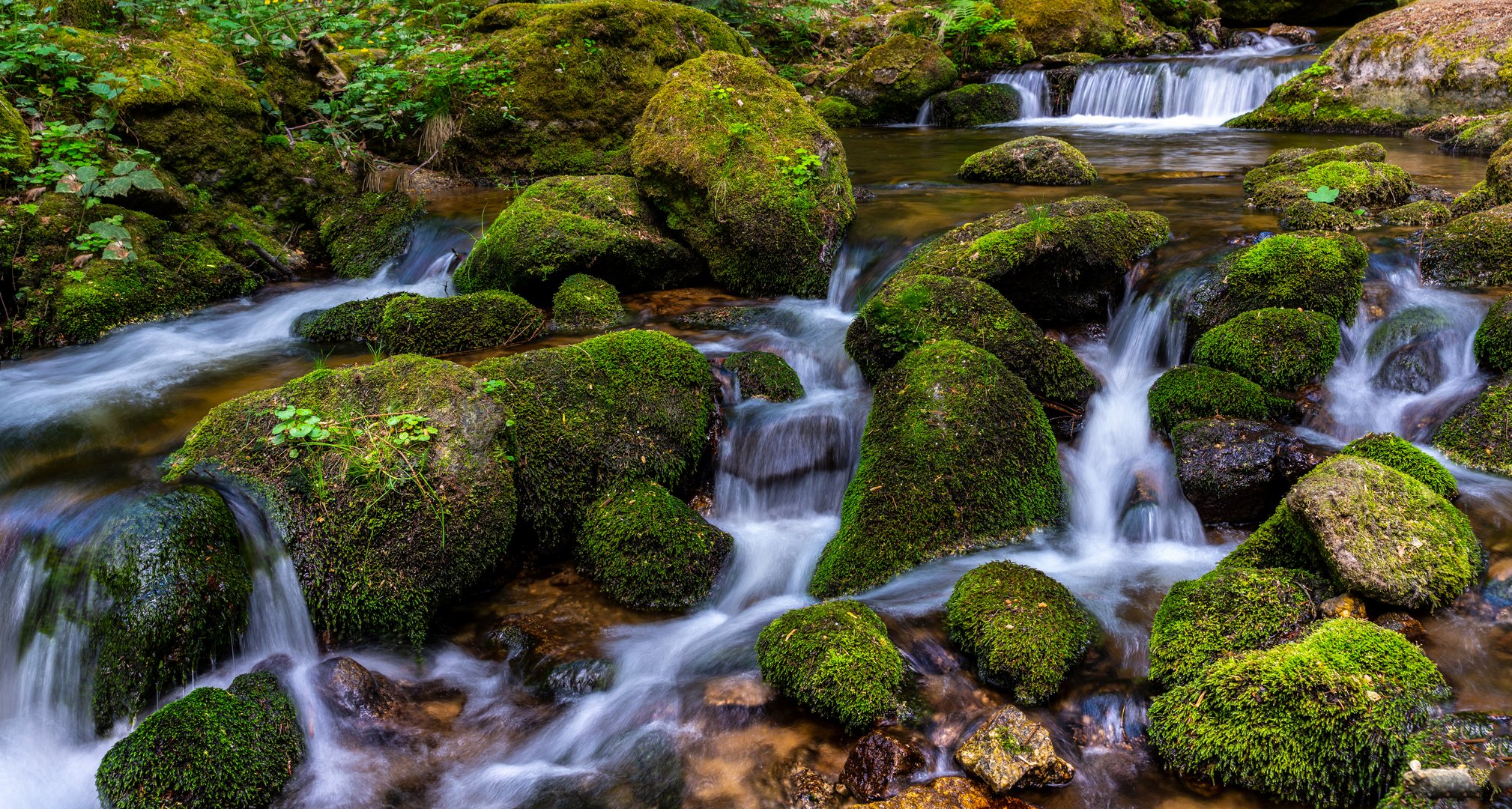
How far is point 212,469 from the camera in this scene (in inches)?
169

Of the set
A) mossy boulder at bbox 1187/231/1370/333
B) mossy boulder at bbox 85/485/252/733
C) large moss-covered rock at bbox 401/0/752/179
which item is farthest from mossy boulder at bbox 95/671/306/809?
large moss-covered rock at bbox 401/0/752/179

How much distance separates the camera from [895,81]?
51.8ft

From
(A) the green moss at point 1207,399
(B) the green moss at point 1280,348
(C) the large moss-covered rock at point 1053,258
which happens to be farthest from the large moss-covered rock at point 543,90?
(B) the green moss at point 1280,348

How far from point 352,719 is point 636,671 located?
128 cm

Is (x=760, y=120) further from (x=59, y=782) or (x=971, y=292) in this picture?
(x=59, y=782)

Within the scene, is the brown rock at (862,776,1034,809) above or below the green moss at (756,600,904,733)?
below

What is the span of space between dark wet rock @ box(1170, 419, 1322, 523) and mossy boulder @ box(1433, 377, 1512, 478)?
97cm

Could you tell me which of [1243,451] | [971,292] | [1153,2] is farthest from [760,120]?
[1153,2]

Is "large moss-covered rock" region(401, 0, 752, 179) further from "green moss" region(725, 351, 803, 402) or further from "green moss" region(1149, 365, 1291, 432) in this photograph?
"green moss" region(1149, 365, 1291, 432)

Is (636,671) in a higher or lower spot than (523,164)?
lower

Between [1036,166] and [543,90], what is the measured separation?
616 centimetres

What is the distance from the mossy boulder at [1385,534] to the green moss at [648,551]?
2.97 meters

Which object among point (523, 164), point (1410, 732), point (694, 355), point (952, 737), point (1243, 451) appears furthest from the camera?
point (523, 164)

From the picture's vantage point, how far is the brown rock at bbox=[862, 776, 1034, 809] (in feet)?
9.95
